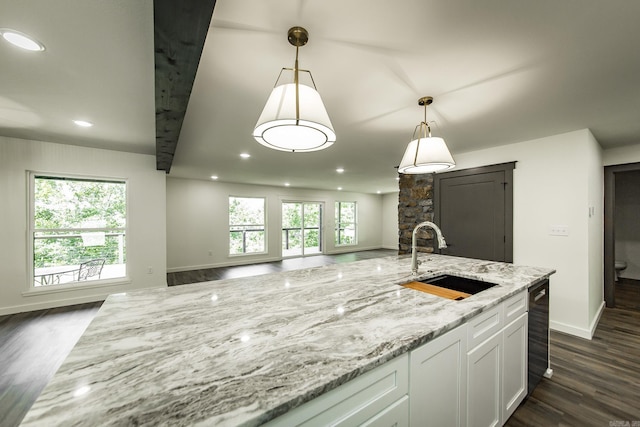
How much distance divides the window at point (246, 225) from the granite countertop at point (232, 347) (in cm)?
578

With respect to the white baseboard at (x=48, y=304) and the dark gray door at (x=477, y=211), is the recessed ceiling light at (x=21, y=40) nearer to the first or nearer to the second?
the white baseboard at (x=48, y=304)

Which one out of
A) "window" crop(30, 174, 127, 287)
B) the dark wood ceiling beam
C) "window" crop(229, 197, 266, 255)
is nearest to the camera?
the dark wood ceiling beam

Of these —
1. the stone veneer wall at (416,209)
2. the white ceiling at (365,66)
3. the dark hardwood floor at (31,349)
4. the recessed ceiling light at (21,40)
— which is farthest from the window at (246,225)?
the recessed ceiling light at (21,40)

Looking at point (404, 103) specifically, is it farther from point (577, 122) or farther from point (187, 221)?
point (187, 221)

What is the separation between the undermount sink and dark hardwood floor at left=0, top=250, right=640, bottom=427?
0.88m

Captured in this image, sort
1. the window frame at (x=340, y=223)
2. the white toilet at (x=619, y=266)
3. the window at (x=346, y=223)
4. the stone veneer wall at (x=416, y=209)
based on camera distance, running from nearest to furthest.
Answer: the stone veneer wall at (x=416, y=209), the white toilet at (x=619, y=266), the window frame at (x=340, y=223), the window at (x=346, y=223)

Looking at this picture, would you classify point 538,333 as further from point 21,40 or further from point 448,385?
point 21,40

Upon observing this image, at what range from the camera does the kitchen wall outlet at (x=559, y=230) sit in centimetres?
297

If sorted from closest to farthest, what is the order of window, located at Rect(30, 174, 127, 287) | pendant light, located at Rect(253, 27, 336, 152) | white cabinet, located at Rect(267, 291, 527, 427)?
white cabinet, located at Rect(267, 291, 527, 427)
pendant light, located at Rect(253, 27, 336, 152)
window, located at Rect(30, 174, 127, 287)

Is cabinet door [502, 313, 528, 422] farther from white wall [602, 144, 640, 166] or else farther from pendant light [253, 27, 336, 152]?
white wall [602, 144, 640, 166]

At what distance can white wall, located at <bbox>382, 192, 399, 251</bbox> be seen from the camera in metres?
9.80

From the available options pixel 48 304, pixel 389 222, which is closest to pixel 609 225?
pixel 389 222

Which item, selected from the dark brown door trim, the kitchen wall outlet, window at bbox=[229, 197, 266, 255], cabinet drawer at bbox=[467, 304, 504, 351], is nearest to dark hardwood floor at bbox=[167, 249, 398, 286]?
window at bbox=[229, 197, 266, 255]

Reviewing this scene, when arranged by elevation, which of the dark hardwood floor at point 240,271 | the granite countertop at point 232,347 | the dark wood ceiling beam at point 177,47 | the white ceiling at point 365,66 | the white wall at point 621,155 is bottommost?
the dark hardwood floor at point 240,271
